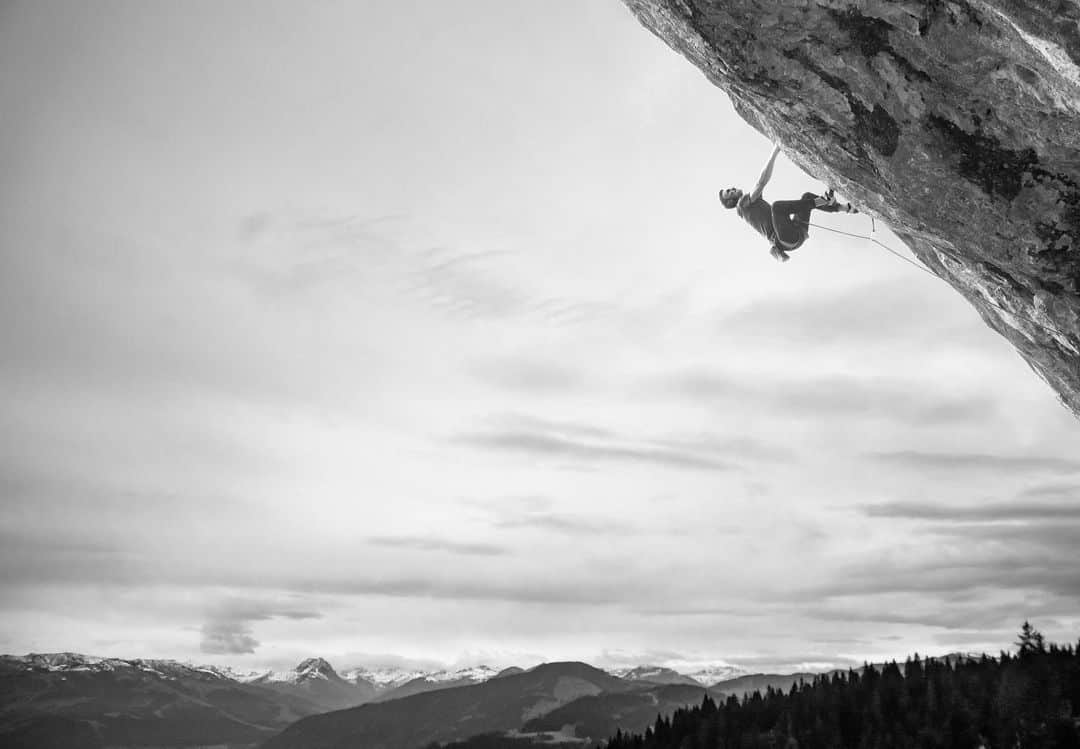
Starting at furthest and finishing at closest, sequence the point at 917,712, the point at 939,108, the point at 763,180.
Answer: the point at 917,712 < the point at 763,180 < the point at 939,108

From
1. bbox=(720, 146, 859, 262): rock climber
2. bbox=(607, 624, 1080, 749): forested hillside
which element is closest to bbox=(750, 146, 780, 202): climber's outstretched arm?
bbox=(720, 146, 859, 262): rock climber

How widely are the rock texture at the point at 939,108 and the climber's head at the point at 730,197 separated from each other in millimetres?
2710

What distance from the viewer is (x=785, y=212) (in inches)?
717

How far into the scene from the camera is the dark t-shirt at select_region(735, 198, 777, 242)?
1827 cm

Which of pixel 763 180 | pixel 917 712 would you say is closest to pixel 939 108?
pixel 763 180

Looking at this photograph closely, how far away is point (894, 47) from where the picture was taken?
1246cm

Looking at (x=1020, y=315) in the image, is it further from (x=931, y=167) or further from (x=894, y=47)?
(x=894, y=47)

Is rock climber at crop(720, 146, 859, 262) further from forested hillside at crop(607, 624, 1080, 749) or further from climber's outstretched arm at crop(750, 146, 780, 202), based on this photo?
forested hillside at crop(607, 624, 1080, 749)

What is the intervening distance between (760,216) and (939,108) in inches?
226

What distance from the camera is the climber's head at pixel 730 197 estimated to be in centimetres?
1856

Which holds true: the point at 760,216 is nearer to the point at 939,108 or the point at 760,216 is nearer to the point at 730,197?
the point at 730,197

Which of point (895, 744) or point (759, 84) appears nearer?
point (759, 84)

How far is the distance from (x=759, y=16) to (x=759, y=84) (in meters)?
1.45

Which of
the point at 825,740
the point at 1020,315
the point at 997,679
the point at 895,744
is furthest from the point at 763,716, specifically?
the point at 1020,315
